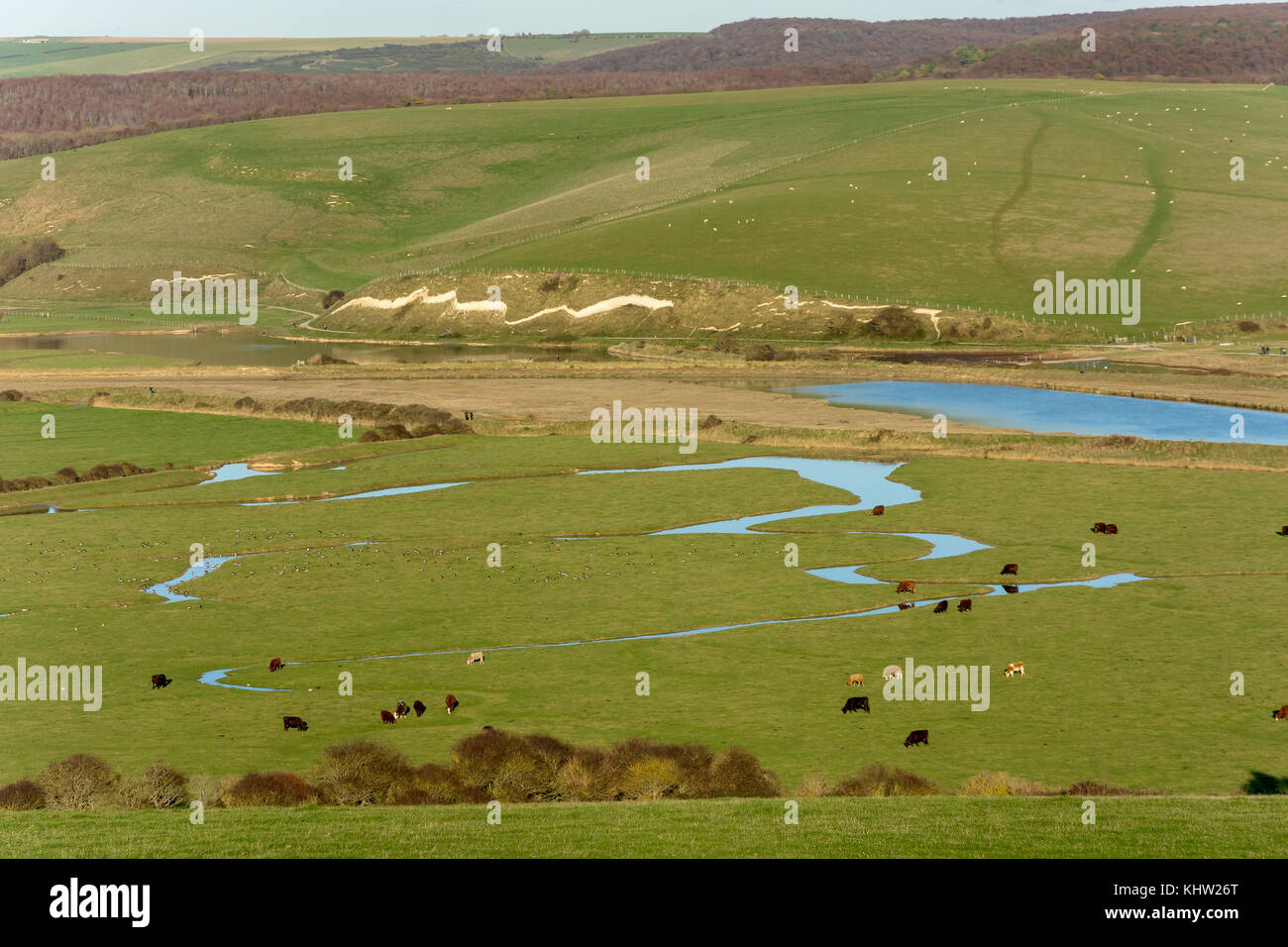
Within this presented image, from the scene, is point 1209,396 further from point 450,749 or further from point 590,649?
point 450,749

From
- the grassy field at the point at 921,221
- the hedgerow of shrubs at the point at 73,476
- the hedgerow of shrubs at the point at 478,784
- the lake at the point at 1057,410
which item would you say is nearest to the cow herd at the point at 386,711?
the hedgerow of shrubs at the point at 478,784

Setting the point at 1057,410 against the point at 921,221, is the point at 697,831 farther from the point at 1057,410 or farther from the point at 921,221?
the point at 921,221

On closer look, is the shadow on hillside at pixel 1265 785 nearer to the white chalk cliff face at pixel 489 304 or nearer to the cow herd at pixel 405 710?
the cow herd at pixel 405 710

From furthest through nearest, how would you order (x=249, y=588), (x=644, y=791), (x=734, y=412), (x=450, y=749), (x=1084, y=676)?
(x=734, y=412), (x=249, y=588), (x=1084, y=676), (x=450, y=749), (x=644, y=791)

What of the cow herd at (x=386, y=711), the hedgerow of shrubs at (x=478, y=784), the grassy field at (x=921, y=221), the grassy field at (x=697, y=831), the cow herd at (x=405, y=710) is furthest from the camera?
the grassy field at (x=921, y=221)

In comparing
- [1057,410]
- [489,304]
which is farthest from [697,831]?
[489,304]

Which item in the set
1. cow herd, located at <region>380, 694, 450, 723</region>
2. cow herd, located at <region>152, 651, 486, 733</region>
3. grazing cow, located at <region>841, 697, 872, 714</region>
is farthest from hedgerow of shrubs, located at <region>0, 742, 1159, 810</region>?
grazing cow, located at <region>841, 697, 872, 714</region>

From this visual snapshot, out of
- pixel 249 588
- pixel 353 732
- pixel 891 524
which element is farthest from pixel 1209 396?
Answer: pixel 353 732
